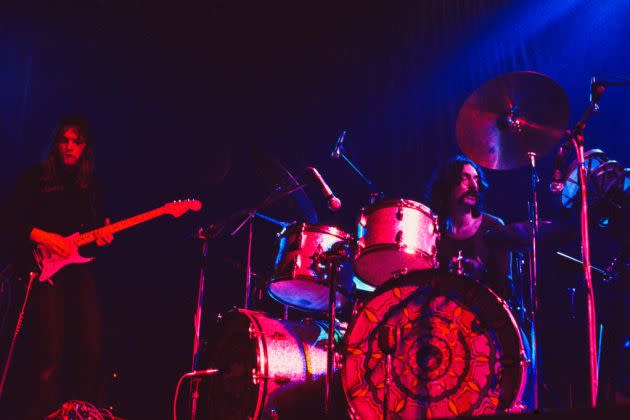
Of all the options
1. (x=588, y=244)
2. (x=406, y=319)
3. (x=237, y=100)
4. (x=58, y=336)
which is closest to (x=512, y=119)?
(x=588, y=244)

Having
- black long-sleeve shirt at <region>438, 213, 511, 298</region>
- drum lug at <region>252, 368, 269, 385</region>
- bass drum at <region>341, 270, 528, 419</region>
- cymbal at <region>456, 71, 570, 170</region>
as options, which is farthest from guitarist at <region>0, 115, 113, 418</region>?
cymbal at <region>456, 71, 570, 170</region>

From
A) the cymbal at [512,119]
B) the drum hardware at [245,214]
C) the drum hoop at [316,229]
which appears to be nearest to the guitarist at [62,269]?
the drum hardware at [245,214]

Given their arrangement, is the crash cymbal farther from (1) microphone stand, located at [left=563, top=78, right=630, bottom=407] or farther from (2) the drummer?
(1) microphone stand, located at [left=563, top=78, right=630, bottom=407]

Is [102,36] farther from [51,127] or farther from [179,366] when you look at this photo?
[179,366]

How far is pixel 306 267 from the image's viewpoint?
4.59m

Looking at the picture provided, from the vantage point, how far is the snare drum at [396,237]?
4.27 metres

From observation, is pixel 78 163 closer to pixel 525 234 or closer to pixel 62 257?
pixel 62 257

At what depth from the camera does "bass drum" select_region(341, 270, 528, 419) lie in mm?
3662

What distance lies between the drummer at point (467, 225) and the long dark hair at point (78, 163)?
2524 mm

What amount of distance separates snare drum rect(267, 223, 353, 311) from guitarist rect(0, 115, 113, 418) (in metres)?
1.29

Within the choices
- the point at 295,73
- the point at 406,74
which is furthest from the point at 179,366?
the point at 406,74

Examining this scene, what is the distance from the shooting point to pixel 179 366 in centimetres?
595

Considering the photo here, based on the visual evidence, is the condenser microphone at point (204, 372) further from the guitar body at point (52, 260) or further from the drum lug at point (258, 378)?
the guitar body at point (52, 260)

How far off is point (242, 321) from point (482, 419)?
9.83 ft
